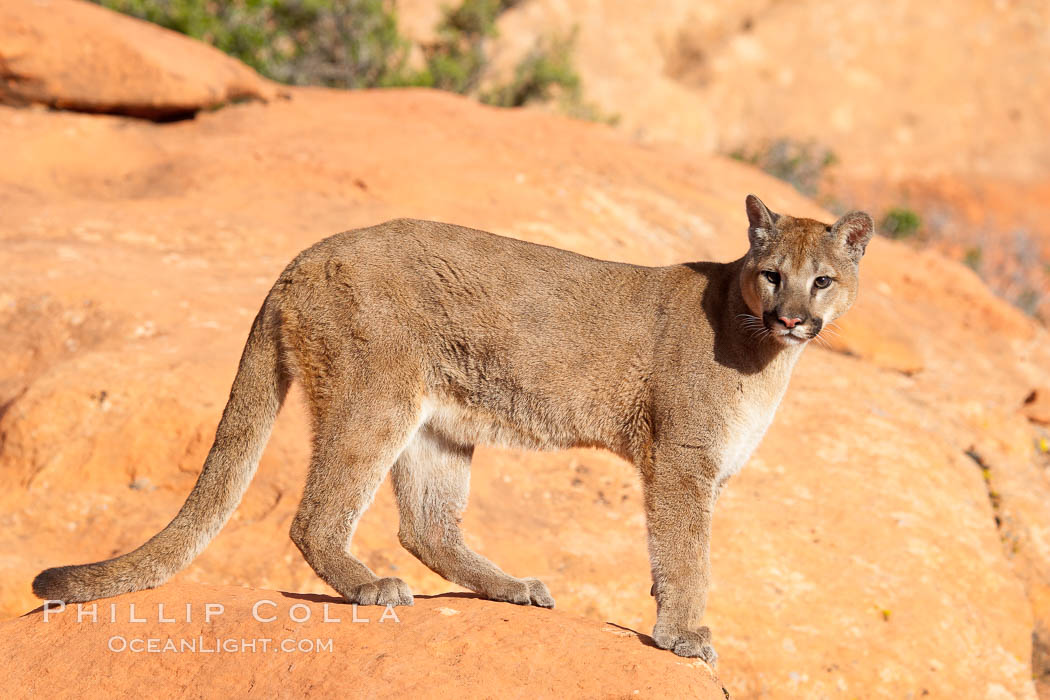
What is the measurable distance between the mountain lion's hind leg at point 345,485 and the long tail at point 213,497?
37 cm

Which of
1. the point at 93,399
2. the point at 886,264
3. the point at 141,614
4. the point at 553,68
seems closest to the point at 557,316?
the point at 141,614

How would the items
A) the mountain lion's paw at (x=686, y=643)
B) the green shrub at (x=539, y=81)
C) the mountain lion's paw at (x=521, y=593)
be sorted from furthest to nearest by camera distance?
1. the green shrub at (x=539, y=81)
2. the mountain lion's paw at (x=521, y=593)
3. the mountain lion's paw at (x=686, y=643)

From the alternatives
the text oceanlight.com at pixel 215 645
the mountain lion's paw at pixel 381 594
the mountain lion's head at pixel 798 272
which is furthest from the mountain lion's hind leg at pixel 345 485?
the mountain lion's head at pixel 798 272

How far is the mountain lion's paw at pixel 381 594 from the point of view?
4.49m

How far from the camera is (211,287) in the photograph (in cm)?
811

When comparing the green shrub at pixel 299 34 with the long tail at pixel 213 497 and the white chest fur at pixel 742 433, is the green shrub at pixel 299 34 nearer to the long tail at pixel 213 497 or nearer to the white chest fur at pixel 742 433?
the long tail at pixel 213 497

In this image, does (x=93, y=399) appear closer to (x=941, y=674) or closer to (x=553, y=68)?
(x=941, y=674)

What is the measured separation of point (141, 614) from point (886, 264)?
33.9 ft

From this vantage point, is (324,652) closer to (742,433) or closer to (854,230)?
(742,433)

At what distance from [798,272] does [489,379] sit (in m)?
1.53

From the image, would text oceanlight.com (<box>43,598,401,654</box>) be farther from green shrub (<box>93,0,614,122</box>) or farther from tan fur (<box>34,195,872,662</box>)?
green shrub (<box>93,0,614,122</box>)

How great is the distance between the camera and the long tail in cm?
445

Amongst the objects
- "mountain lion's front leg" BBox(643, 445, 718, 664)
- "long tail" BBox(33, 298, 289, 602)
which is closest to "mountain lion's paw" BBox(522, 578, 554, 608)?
"mountain lion's front leg" BBox(643, 445, 718, 664)

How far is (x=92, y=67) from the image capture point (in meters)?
11.2
